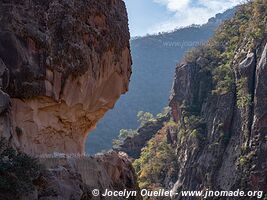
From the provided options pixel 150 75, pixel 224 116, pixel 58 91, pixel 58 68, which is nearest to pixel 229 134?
pixel 224 116

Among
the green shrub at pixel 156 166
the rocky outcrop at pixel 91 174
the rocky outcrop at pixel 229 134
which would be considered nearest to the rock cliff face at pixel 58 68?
the rocky outcrop at pixel 91 174

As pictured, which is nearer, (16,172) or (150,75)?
(16,172)

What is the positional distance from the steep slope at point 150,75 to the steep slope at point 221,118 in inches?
1919

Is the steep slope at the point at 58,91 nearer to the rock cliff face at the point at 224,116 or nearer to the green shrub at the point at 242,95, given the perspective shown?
the rock cliff face at the point at 224,116

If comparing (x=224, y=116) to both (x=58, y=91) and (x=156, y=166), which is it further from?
(x=58, y=91)

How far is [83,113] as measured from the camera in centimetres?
2020

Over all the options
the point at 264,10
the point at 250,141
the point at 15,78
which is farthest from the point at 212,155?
the point at 15,78

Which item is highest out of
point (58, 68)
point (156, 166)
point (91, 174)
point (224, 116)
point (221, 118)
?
point (58, 68)

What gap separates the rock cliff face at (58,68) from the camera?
51.9 feet

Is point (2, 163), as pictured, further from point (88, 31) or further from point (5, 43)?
point (88, 31)

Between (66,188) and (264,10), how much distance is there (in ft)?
153

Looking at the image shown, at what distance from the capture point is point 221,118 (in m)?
48.1

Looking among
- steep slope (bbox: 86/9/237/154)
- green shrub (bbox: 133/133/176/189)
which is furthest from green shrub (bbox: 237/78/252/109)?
steep slope (bbox: 86/9/237/154)

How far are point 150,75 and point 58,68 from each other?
12015 centimetres
